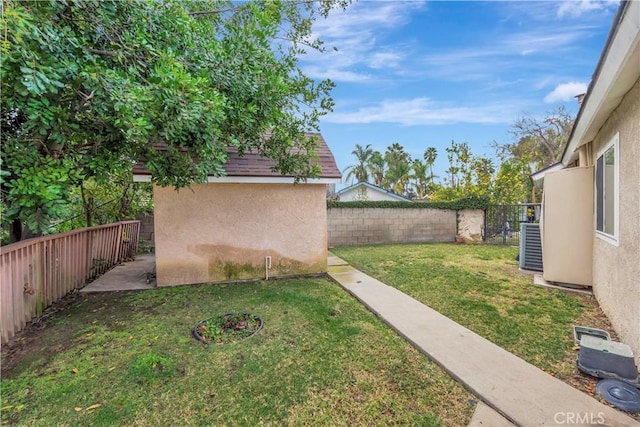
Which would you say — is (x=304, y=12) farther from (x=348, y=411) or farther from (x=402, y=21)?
(x=348, y=411)

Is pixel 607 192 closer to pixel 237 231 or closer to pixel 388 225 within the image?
pixel 237 231

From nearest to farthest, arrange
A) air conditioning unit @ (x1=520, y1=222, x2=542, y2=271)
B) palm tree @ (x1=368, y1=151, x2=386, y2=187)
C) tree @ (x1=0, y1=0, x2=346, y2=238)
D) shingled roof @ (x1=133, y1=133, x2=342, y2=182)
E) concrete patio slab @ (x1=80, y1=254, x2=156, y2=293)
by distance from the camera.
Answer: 1. tree @ (x1=0, y1=0, x2=346, y2=238)
2. shingled roof @ (x1=133, y1=133, x2=342, y2=182)
3. concrete patio slab @ (x1=80, y1=254, x2=156, y2=293)
4. air conditioning unit @ (x1=520, y1=222, x2=542, y2=271)
5. palm tree @ (x1=368, y1=151, x2=386, y2=187)

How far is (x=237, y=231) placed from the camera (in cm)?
718

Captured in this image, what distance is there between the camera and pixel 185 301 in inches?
227

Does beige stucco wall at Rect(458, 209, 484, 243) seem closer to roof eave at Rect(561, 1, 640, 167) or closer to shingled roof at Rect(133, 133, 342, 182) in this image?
shingled roof at Rect(133, 133, 342, 182)

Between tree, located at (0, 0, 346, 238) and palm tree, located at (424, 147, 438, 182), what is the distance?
3643 centimetres

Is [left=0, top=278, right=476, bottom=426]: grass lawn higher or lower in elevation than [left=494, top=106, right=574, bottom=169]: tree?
lower

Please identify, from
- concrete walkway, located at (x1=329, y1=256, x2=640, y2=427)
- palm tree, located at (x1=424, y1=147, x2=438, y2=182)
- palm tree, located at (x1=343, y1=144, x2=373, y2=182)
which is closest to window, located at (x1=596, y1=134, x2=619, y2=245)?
concrete walkway, located at (x1=329, y1=256, x2=640, y2=427)

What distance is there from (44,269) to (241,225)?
3683 millimetres

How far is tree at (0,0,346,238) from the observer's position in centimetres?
307

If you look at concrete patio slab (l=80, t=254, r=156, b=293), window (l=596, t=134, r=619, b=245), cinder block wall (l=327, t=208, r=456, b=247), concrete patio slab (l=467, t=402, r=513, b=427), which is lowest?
concrete patio slab (l=467, t=402, r=513, b=427)

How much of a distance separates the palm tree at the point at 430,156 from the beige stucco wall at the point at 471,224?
25.0 metres

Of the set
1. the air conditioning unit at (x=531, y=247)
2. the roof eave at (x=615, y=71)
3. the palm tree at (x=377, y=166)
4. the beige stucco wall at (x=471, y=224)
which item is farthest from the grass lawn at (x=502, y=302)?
the palm tree at (x=377, y=166)

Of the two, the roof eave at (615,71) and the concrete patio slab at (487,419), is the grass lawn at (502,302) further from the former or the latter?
the roof eave at (615,71)
